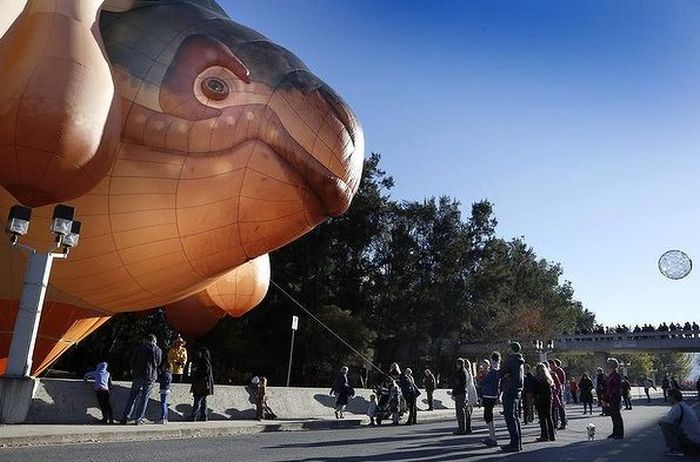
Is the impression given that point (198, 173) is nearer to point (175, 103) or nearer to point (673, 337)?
point (175, 103)

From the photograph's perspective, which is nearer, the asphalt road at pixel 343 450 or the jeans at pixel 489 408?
the asphalt road at pixel 343 450

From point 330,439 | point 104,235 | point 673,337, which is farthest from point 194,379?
point 673,337

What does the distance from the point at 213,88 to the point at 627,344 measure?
173ft

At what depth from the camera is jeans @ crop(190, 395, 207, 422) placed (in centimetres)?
1254

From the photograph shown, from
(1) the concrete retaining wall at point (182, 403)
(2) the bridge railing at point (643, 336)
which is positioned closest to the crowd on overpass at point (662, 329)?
(2) the bridge railing at point (643, 336)

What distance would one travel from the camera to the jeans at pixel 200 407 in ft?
41.1

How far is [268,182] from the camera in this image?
9469 millimetres

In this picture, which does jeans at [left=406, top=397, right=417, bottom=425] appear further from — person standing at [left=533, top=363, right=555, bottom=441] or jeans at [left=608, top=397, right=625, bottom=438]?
jeans at [left=608, top=397, right=625, bottom=438]

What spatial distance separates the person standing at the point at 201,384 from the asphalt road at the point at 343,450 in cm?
174

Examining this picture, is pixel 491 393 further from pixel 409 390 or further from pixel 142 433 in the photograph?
pixel 409 390

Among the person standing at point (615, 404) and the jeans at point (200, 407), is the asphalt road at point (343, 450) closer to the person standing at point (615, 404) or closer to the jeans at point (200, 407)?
the person standing at point (615, 404)

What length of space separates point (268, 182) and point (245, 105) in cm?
125

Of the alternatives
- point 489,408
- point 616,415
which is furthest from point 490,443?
point 616,415

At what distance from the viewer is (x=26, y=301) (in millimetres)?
9031
